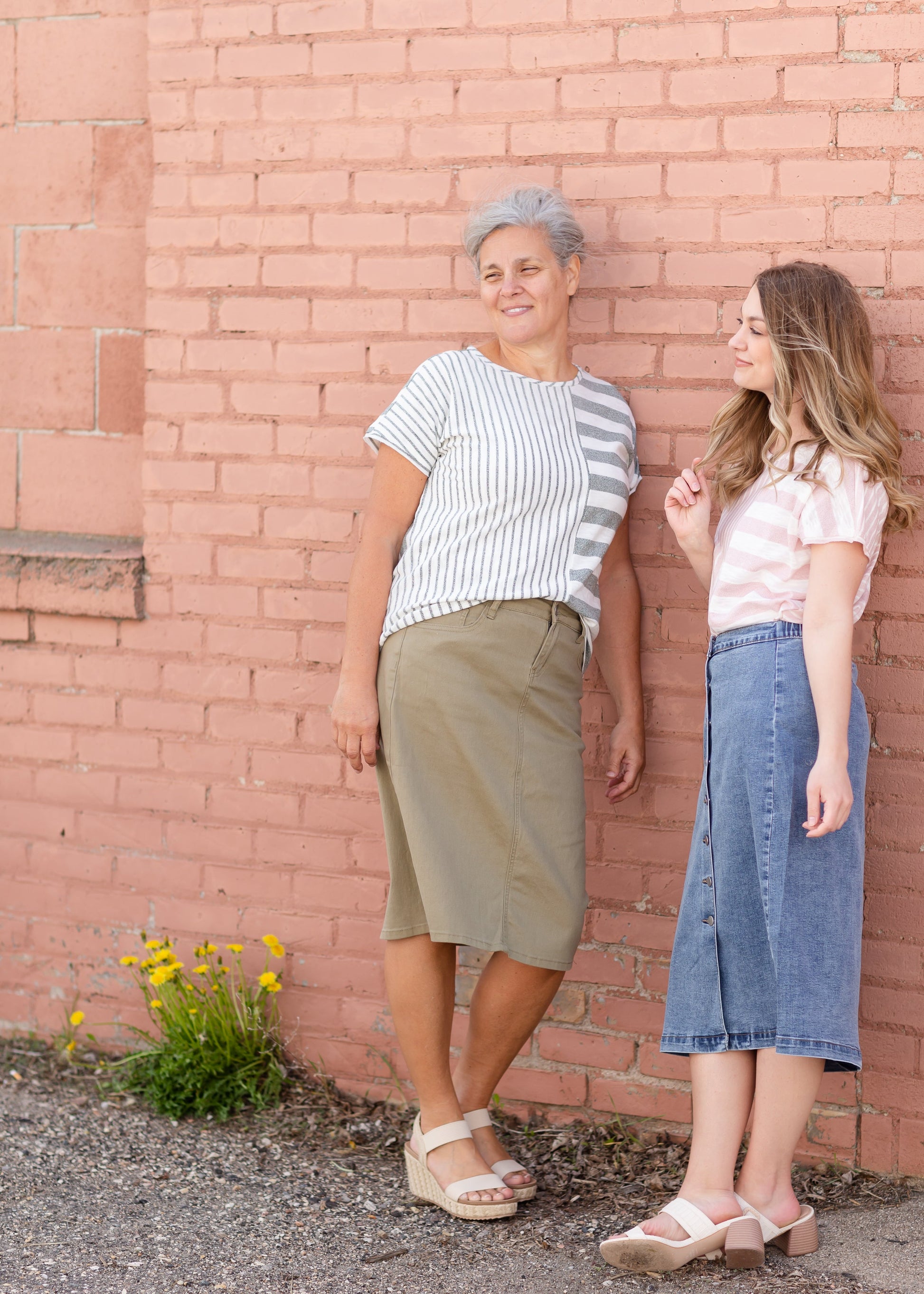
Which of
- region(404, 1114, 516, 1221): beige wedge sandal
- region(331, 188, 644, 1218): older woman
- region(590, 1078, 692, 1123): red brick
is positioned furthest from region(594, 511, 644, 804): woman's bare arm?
region(404, 1114, 516, 1221): beige wedge sandal

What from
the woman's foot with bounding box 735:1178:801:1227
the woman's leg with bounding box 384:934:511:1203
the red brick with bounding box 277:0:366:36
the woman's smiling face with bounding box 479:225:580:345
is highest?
the red brick with bounding box 277:0:366:36

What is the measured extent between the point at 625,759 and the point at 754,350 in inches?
37.4

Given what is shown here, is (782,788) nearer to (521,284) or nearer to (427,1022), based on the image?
(427,1022)

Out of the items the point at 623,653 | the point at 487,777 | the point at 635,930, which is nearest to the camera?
the point at 487,777

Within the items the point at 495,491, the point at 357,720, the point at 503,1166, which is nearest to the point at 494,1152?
the point at 503,1166

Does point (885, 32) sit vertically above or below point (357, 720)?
above

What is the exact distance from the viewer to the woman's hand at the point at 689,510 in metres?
2.60

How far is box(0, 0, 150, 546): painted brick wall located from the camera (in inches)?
135

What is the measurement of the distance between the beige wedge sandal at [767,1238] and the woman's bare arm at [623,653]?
914mm

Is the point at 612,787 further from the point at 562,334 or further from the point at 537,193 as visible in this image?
the point at 537,193

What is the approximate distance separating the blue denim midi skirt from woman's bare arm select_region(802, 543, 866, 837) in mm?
76

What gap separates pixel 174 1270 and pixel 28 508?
2065mm

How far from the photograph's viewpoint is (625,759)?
287cm

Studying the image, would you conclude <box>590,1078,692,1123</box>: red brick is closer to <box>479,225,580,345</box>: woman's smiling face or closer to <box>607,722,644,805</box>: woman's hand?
<box>607,722,644,805</box>: woman's hand
